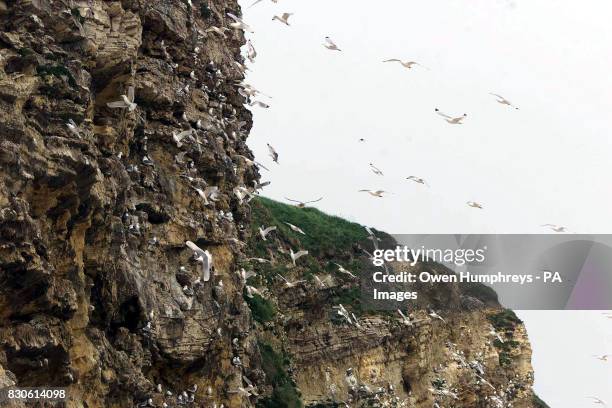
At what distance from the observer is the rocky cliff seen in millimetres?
16938

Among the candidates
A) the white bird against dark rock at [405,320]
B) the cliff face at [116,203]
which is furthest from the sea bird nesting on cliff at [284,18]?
the white bird against dark rock at [405,320]

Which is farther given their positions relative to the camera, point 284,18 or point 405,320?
point 405,320

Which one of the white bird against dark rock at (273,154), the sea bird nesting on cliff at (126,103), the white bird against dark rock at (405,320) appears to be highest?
the sea bird nesting on cliff at (126,103)

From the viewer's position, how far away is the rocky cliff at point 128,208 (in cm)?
1694

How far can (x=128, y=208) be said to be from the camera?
2294cm

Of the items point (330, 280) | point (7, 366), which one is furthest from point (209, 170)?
point (330, 280)

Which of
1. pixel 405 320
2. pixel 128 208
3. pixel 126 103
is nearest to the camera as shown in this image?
pixel 126 103

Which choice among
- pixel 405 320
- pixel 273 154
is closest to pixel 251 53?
pixel 273 154

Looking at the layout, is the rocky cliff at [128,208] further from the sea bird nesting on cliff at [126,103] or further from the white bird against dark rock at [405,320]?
the white bird against dark rock at [405,320]

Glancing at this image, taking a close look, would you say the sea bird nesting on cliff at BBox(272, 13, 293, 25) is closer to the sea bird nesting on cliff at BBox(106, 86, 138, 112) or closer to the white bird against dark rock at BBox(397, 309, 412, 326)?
the sea bird nesting on cliff at BBox(106, 86, 138, 112)

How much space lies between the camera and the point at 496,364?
6122 cm

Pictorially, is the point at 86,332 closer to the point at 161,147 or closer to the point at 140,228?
the point at 140,228

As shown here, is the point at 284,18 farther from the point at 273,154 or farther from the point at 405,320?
the point at 405,320

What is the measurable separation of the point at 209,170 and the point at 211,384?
20.2 feet
